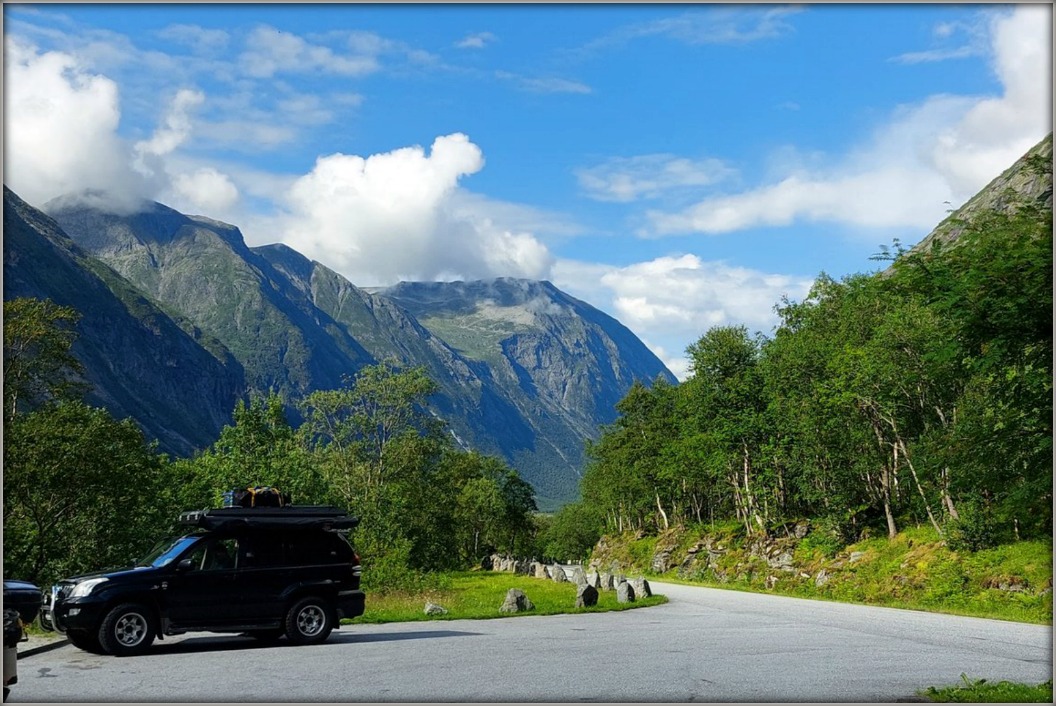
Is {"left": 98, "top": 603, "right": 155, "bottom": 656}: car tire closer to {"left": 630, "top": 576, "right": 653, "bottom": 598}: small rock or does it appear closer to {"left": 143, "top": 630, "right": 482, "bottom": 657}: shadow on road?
{"left": 143, "top": 630, "right": 482, "bottom": 657}: shadow on road

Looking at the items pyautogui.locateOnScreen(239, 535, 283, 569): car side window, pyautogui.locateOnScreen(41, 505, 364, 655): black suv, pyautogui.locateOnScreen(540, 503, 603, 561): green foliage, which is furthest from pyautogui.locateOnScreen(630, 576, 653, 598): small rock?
pyautogui.locateOnScreen(540, 503, 603, 561): green foliage

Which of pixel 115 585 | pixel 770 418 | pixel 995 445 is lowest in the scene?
pixel 115 585

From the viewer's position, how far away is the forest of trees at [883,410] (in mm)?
17453

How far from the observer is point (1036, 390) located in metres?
17.4

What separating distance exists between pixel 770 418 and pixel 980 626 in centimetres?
3888

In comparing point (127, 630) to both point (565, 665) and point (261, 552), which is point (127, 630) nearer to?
point (261, 552)

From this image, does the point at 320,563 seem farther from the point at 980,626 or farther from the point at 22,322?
the point at 22,322

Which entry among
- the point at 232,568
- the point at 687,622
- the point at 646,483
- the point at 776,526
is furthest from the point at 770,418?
the point at 232,568

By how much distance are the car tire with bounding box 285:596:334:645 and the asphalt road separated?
1.36 feet

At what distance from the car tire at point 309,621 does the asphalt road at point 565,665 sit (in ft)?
1.36

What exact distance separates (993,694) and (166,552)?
1375 centimetres

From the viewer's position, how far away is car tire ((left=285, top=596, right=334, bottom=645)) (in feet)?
56.7

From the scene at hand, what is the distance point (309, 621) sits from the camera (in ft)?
57.7

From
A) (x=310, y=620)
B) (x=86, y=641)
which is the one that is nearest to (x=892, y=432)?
(x=310, y=620)
